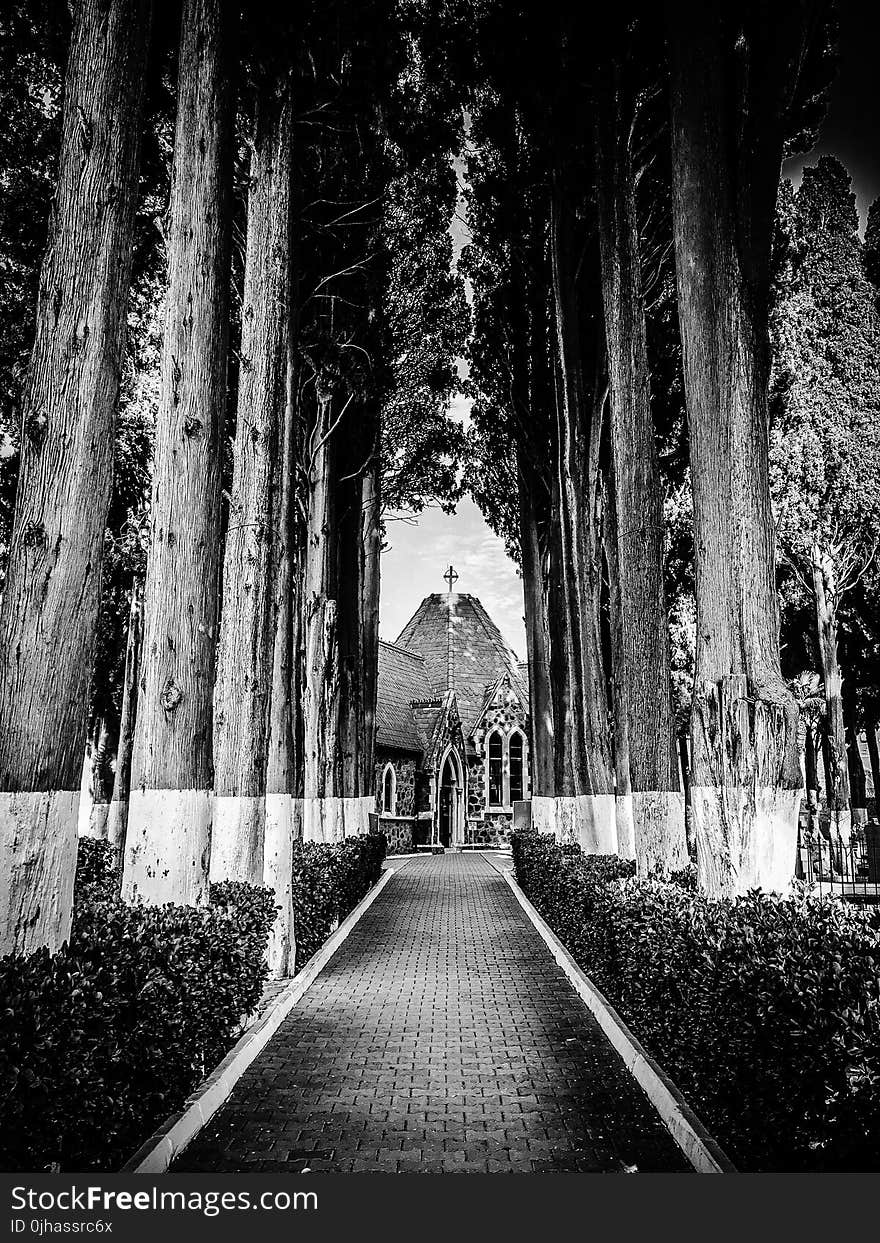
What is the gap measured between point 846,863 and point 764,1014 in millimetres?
17487

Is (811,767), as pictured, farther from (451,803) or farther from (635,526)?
(635,526)

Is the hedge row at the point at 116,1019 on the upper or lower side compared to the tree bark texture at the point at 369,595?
lower

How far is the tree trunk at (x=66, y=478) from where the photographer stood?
4.00 metres

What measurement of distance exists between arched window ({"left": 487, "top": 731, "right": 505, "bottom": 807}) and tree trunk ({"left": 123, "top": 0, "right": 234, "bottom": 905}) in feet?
107

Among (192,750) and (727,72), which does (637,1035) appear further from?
(727,72)

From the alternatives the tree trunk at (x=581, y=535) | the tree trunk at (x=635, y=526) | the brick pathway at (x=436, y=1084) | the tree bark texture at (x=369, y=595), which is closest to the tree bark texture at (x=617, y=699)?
the tree trunk at (x=581, y=535)

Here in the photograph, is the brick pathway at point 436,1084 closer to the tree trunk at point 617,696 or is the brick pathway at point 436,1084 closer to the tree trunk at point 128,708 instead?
the tree trunk at point 617,696

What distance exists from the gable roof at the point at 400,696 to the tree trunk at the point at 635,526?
2555 cm

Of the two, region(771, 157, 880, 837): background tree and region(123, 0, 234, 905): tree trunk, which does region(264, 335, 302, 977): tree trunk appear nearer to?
region(123, 0, 234, 905): tree trunk

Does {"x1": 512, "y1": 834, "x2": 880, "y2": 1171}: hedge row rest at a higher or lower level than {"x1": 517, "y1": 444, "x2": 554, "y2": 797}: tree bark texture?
lower

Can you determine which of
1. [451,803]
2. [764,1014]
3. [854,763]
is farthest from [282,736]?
[854,763]

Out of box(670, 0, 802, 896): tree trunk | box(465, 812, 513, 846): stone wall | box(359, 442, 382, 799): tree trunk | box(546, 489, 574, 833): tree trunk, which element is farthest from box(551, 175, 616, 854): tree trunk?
box(465, 812, 513, 846): stone wall

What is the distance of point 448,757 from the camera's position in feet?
122

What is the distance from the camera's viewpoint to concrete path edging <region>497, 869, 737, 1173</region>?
442cm
